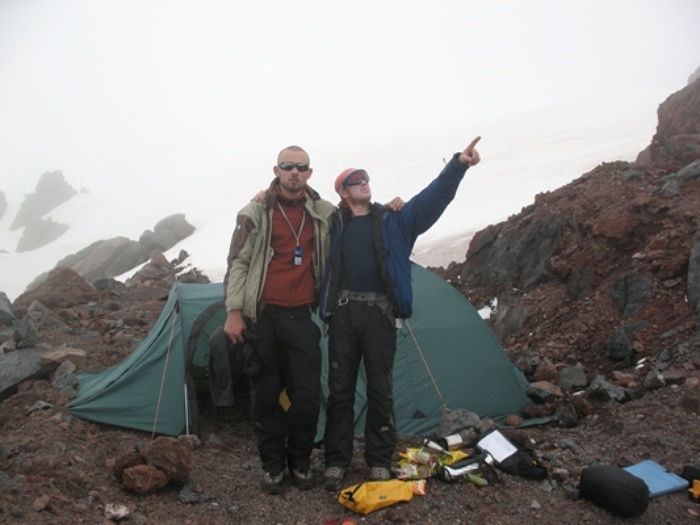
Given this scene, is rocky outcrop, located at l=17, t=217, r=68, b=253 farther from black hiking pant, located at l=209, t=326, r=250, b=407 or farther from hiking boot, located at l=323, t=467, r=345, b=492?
hiking boot, located at l=323, t=467, r=345, b=492

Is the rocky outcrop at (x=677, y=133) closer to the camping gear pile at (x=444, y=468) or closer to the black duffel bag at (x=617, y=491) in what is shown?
the camping gear pile at (x=444, y=468)

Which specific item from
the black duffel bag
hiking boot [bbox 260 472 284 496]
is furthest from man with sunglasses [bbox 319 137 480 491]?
the black duffel bag

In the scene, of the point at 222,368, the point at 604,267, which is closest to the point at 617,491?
the point at 222,368

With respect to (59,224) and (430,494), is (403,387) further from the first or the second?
(59,224)

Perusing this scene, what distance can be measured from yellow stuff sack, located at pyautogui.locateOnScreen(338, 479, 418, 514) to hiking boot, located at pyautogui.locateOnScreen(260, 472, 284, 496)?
0.49m

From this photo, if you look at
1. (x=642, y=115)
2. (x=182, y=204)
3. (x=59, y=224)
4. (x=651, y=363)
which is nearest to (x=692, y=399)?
(x=651, y=363)

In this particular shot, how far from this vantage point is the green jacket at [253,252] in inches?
168

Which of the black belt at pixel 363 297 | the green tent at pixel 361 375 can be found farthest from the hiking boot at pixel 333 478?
the green tent at pixel 361 375

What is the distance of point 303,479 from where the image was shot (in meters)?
4.41

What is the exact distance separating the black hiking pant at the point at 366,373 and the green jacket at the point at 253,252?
1.53ft

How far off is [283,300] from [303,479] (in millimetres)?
1327

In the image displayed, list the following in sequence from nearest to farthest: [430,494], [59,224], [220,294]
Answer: [430,494] → [220,294] → [59,224]

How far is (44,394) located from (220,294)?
224 centimetres

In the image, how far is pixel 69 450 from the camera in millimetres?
4922
